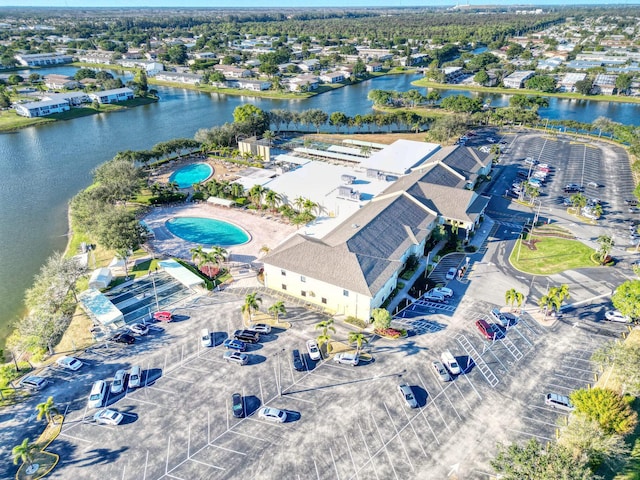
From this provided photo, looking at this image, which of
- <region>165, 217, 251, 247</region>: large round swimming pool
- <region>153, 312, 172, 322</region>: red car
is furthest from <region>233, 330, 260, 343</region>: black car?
<region>165, 217, 251, 247</region>: large round swimming pool

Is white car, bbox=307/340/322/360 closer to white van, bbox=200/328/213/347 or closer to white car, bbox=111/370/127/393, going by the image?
white van, bbox=200/328/213/347

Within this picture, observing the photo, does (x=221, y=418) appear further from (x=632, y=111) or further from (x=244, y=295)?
(x=632, y=111)

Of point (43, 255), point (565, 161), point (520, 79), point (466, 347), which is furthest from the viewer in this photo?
point (520, 79)

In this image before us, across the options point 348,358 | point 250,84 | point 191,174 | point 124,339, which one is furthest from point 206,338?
point 250,84

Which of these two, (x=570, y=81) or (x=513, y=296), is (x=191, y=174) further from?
(x=570, y=81)

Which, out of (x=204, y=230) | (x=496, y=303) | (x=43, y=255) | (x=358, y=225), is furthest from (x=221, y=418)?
(x=43, y=255)

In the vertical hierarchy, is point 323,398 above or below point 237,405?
below
